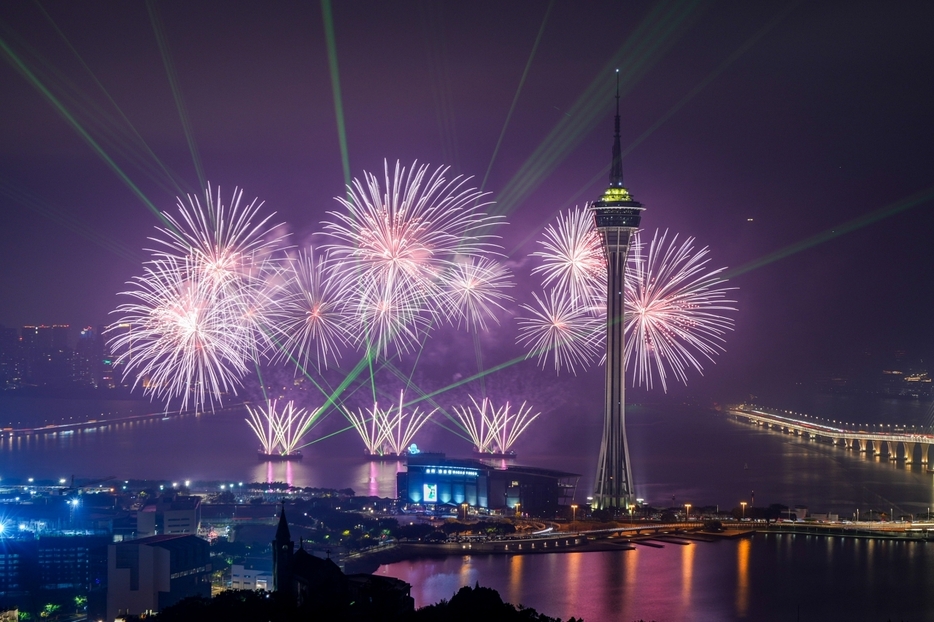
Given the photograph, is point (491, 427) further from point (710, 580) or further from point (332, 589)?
point (332, 589)

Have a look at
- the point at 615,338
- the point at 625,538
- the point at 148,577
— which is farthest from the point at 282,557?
the point at 615,338

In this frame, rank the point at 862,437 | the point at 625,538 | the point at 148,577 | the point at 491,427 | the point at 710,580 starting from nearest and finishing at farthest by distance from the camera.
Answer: the point at 148,577 < the point at 710,580 < the point at 625,538 < the point at 491,427 < the point at 862,437

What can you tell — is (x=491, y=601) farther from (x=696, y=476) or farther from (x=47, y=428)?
(x=47, y=428)

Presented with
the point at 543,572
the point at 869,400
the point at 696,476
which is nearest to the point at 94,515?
the point at 543,572

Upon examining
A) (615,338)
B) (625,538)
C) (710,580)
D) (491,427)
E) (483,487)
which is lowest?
(710,580)

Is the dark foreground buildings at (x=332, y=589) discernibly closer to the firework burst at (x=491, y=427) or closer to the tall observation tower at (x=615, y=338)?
the tall observation tower at (x=615, y=338)

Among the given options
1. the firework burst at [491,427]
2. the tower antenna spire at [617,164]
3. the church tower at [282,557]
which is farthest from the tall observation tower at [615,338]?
the church tower at [282,557]

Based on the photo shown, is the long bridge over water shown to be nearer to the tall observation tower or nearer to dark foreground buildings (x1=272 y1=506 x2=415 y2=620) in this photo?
the tall observation tower
